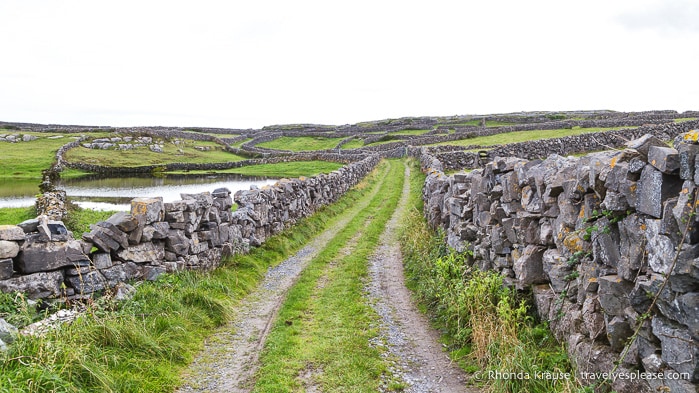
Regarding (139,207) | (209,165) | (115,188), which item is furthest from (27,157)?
(139,207)

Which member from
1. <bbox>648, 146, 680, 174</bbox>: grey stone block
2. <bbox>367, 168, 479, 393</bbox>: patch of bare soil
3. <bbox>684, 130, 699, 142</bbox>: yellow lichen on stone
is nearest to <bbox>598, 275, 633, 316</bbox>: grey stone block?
<bbox>648, 146, 680, 174</bbox>: grey stone block

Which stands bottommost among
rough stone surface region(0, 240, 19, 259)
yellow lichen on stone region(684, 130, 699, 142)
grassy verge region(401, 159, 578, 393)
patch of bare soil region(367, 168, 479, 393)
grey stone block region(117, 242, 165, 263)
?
patch of bare soil region(367, 168, 479, 393)

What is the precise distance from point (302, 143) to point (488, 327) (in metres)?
73.5

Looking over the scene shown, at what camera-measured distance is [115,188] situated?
1377 inches

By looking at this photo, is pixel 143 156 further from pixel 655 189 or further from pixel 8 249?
pixel 655 189

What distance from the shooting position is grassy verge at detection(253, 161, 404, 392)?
730 centimetres

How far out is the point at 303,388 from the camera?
705cm

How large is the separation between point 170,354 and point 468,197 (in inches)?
308

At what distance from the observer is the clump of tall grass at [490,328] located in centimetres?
643

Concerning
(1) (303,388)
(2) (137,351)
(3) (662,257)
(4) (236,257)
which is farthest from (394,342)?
(4) (236,257)

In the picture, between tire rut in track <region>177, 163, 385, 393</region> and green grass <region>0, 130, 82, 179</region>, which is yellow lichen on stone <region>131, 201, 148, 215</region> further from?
green grass <region>0, 130, 82, 179</region>

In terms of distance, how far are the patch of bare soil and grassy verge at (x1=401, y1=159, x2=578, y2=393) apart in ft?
0.89

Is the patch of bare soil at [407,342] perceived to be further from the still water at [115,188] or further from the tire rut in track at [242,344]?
the still water at [115,188]

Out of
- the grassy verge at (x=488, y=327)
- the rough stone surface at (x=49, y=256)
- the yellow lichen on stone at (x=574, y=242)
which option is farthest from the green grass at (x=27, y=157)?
the yellow lichen on stone at (x=574, y=242)
